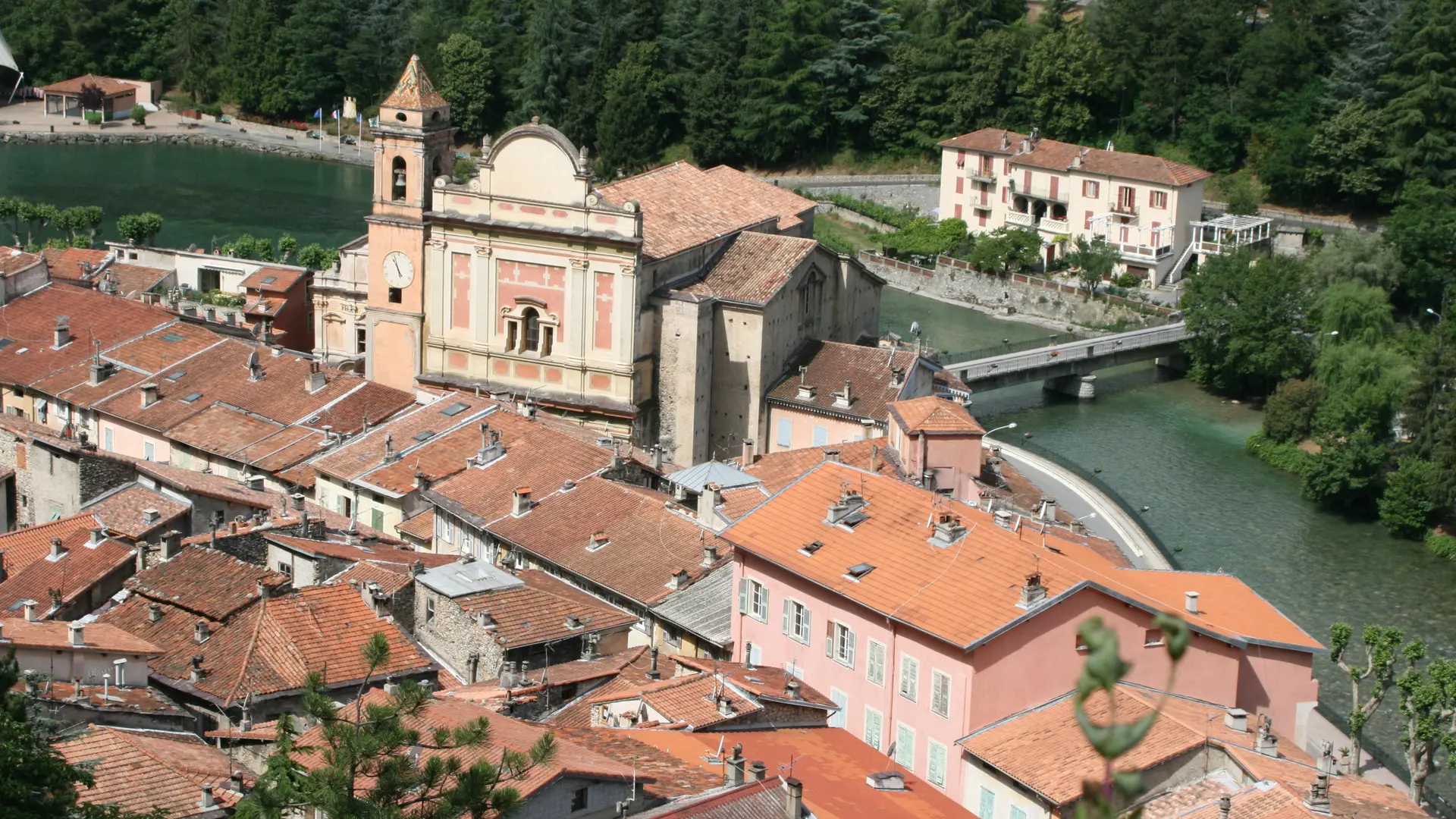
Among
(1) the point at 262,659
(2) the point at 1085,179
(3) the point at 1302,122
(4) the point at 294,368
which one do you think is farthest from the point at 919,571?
(3) the point at 1302,122

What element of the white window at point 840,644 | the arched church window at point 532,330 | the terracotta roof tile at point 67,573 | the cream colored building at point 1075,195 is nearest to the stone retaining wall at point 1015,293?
the cream colored building at point 1075,195

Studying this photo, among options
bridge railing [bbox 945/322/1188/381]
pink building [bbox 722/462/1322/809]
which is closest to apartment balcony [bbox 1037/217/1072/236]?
bridge railing [bbox 945/322/1188/381]

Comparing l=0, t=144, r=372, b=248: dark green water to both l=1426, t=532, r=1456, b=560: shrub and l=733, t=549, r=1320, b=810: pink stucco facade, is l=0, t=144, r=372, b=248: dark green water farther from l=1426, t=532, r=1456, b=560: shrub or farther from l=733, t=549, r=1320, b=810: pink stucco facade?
l=733, t=549, r=1320, b=810: pink stucco facade

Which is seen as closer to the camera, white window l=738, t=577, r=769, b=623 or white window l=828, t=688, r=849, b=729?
white window l=828, t=688, r=849, b=729

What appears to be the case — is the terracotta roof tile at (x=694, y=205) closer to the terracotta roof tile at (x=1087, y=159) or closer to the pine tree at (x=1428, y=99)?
the terracotta roof tile at (x=1087, y=159)

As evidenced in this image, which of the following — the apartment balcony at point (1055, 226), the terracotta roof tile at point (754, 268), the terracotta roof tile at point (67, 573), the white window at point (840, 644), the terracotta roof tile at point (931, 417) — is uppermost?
the terracotta roof tile at point (754, 268)

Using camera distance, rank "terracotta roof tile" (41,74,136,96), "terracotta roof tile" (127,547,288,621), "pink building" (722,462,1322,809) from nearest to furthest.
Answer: "pink building" (722,462,1322,809) → "terracotta roof tile" (127,547,288,621) → "terracotta roof tile" (41,74,136,96)
